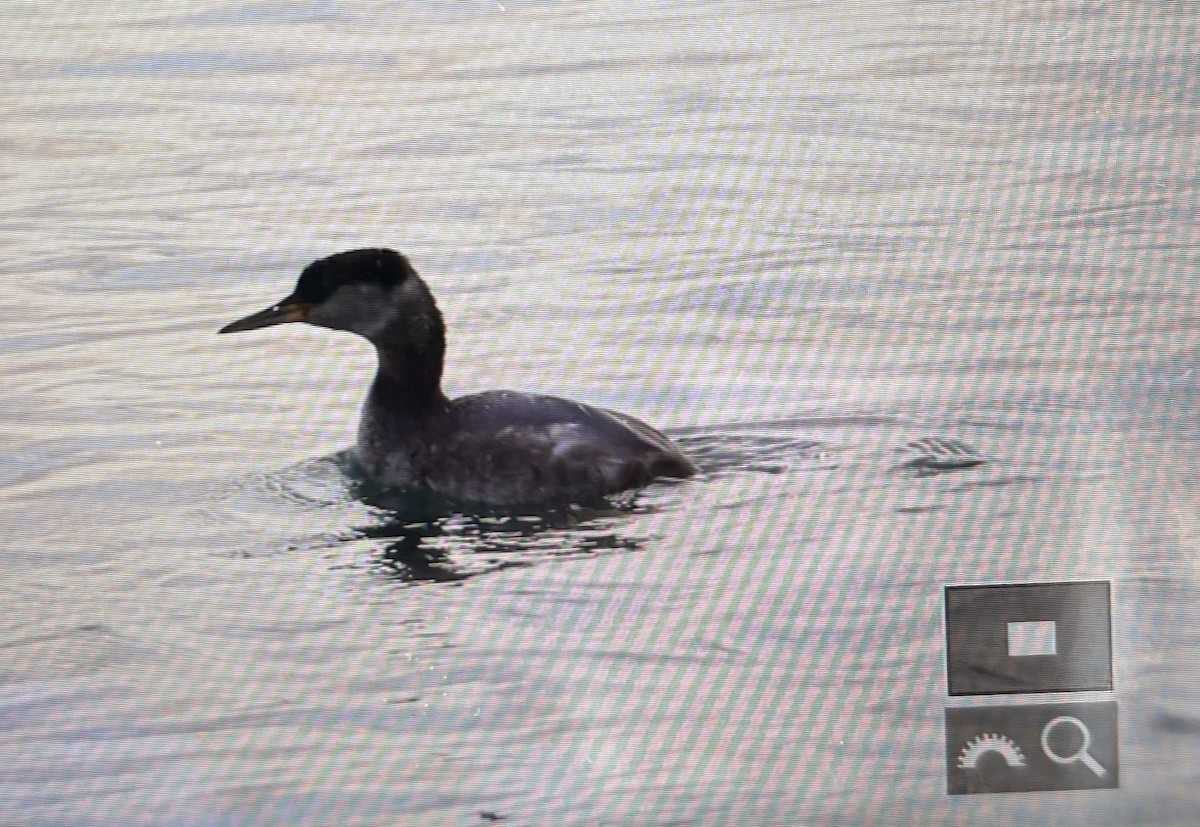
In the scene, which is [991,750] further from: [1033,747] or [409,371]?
[409,371]

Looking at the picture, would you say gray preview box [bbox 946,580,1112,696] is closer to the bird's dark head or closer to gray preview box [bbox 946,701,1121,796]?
gray preview box [bbox 946,701,1121,796]

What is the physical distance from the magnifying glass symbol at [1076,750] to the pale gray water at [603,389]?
0.03 meters

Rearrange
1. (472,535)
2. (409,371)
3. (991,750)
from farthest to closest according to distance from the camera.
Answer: (409,371) < (472,535) < (991,750)

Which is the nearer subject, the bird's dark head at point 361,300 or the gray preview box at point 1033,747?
the gray preview box at point 1033,747

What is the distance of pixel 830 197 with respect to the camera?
9.64 feet

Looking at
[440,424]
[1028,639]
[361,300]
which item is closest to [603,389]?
[440,424]

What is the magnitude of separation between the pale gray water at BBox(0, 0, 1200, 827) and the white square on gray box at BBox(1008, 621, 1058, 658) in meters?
0.08

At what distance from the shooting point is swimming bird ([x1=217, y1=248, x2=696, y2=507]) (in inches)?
122

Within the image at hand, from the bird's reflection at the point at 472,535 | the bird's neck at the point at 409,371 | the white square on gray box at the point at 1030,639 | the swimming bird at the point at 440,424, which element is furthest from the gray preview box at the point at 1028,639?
the bird's neck at the point at 409,371

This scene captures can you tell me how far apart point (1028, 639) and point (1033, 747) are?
119 mm

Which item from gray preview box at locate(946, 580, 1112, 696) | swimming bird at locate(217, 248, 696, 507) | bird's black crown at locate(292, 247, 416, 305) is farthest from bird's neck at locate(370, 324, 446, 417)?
gray preview box at locate(946, 580, 1112, 696)

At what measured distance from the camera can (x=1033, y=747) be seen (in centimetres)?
239

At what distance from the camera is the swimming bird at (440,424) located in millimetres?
3100

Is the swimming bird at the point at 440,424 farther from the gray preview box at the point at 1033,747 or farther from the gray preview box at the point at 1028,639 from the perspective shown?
the gray preview box at the point at 1033,747
